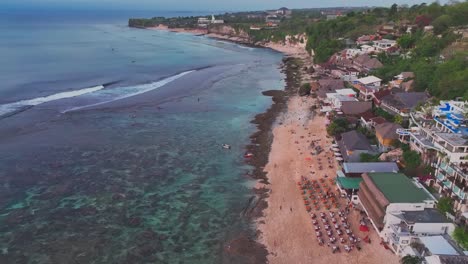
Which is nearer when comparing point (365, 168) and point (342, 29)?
point (365, 168)

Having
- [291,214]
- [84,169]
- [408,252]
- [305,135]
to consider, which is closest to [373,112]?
[305,135]

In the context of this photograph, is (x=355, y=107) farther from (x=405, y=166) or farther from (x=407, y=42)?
(x=407, y=42)

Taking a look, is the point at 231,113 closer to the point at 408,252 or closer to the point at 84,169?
the point at 84,169

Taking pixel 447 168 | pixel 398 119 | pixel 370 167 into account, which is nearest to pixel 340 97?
pixel 398 119

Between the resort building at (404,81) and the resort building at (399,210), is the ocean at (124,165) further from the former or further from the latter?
the resort building at (404,81)

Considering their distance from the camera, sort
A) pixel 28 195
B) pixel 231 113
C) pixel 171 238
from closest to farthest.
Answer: pixel 171 238
pixel 28 195
pixel 231 113
